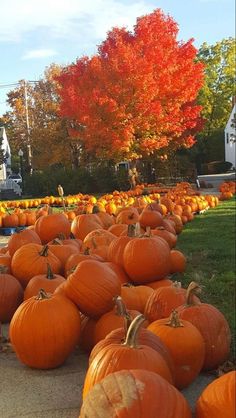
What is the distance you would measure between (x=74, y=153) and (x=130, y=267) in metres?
29.8

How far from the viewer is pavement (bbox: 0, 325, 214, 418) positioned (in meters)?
2.51

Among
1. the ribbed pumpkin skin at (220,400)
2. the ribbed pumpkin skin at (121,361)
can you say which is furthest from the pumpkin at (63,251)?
the ribbed pumpkin skin at (220,400)

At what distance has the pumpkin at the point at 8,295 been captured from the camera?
3857 millimetres

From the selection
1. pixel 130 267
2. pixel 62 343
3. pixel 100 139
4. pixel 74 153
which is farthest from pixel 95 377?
pixel 74 153

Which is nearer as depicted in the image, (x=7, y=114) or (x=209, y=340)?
(x=209, y=340)

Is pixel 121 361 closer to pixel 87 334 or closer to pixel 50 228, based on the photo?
pixel 87 334

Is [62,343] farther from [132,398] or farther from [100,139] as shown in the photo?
[100,139]

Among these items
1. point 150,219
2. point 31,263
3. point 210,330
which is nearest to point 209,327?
point 210,330

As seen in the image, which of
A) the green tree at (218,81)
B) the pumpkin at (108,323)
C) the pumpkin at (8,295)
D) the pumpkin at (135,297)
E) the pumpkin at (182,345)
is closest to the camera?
the pumpkin at (182,345)

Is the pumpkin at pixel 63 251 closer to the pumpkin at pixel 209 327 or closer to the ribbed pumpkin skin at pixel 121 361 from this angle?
the pumpkin at pixel 209 327

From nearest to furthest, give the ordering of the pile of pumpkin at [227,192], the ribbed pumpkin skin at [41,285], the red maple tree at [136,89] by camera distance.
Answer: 1. the ribbed pumpkin skin at [41,285]
2. the pile of pumpkin at [227,192]
3. the red maple tree at [136,89]

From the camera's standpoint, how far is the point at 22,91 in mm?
50562

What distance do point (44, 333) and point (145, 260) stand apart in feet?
4.23

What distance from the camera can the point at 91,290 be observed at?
324 centimetres
